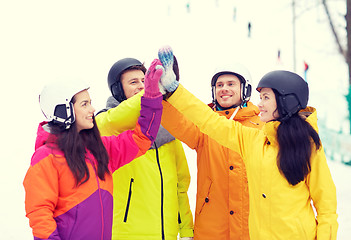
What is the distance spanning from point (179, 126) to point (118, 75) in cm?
56

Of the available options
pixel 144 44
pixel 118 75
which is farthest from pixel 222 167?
pixel 144 44

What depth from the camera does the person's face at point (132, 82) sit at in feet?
9.93

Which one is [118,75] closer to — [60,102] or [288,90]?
[60,102]

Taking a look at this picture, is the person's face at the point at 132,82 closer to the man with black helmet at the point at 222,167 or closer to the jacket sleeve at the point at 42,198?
the man with black helmet at the point at 222,167

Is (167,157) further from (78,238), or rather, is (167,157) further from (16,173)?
(16,173)

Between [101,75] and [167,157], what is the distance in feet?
42.1

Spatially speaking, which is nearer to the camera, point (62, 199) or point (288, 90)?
point (62, 199)

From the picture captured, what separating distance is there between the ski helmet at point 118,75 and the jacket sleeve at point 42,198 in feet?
2.99

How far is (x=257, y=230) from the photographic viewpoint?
2623 mm

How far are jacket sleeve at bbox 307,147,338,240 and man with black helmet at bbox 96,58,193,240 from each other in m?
0.95

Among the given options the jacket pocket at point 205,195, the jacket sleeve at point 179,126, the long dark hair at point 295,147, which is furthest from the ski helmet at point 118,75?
the long dark hair at point 295,147

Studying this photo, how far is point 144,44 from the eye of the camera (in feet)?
59.6

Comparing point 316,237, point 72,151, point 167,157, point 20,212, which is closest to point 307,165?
point 316,237

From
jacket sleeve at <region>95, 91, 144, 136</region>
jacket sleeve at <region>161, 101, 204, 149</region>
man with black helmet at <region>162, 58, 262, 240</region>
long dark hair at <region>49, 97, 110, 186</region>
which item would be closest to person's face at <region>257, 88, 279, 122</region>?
man with black helmet at <region>162, 58, 262, 240</region>
